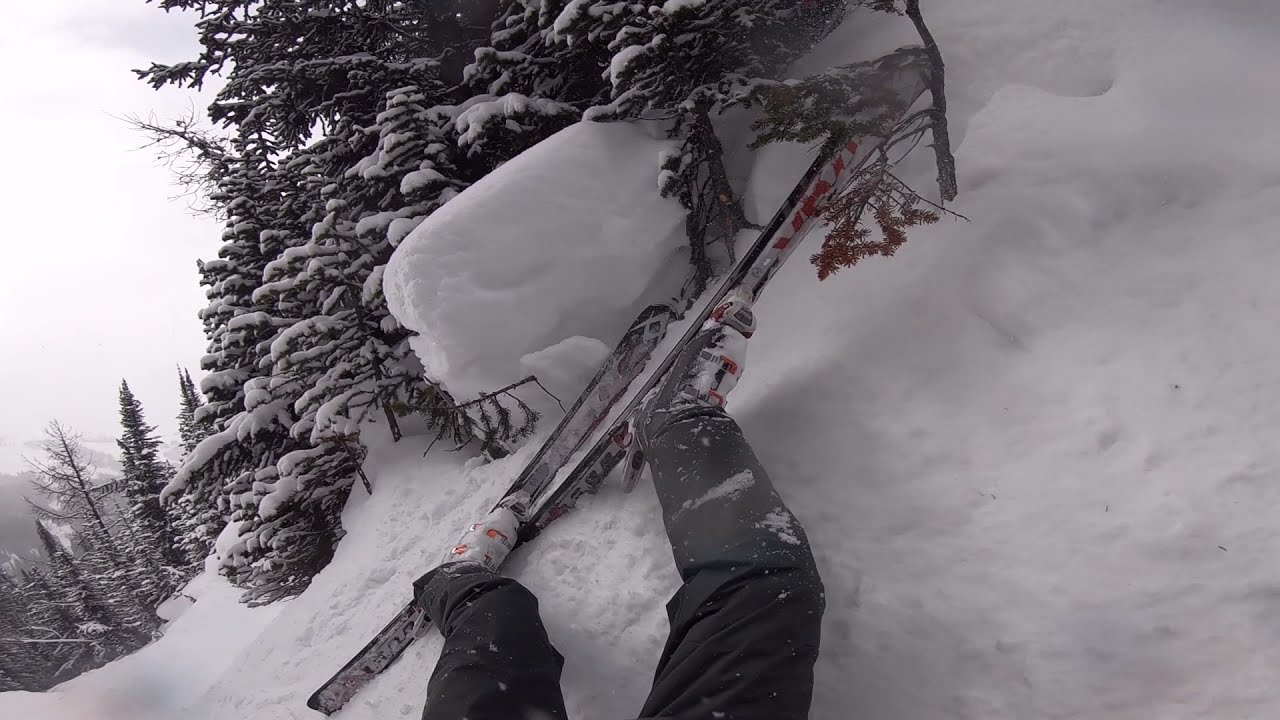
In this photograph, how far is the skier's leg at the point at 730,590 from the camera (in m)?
1.94

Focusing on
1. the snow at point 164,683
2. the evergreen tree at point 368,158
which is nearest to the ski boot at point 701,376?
the evergreen tree at point 368,158

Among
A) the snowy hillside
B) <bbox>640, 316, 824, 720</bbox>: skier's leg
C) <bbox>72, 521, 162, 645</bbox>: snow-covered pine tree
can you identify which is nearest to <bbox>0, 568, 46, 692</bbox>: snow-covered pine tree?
<bbox>72, 521, 162, 645</bbox>: snow-covered pine tree

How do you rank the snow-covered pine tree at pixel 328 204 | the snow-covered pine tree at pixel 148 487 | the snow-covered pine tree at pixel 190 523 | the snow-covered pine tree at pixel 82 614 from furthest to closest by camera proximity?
the snow-covered pine tree at pixel 82 614 → the snow-covered pine tree at pixel 148 487 → the snow-covered pine tree at pixel 190 523 → the snow-covered pine tree at pixel 328 204

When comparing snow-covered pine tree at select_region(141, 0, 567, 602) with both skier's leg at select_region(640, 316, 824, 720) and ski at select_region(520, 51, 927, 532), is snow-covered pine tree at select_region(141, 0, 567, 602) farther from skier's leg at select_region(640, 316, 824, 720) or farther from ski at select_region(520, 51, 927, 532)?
skier's leg at select_region(640, 316, 824, 720)

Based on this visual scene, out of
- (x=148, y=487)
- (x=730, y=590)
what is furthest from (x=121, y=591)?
(x=730, y=590)

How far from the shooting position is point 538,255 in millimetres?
4344

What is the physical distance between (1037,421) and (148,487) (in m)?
28.5

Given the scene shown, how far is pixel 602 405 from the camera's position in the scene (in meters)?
4.25

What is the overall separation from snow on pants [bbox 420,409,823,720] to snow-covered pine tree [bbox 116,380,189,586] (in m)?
25.0

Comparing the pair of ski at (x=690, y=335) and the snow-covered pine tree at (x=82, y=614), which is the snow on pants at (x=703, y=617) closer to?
the pair of ski at (x=690, y=335)

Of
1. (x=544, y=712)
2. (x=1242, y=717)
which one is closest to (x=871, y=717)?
(x=1242, y=717)

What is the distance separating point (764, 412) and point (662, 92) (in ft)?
8.25

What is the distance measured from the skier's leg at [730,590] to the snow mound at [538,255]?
77.2 inches

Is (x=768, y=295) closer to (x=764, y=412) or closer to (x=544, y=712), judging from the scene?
(x=764, y=412)
